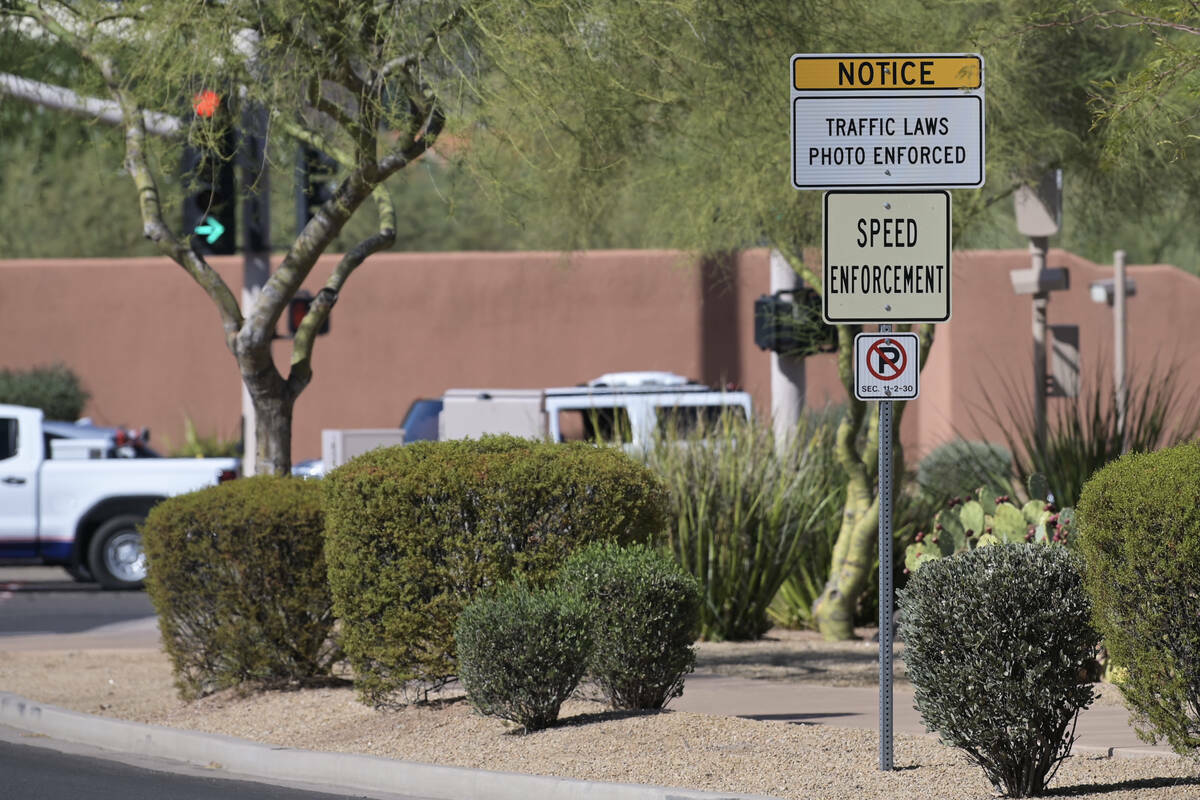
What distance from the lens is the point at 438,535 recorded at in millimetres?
9234

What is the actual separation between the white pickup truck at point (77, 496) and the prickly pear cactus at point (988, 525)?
8850 millimetres

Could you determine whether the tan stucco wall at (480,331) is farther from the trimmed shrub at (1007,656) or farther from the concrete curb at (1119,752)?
the trimmed shrub at (1007,656)

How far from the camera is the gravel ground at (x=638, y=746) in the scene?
7.50m

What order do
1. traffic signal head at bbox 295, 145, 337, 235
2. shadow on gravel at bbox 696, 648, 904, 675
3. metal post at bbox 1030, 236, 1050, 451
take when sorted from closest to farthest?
shadow on gravel at bbox 696, 648, 904, 675
traffic signal head at bbox 295, 145, 337, 235
metal post at bbox 1030, 236, 1050, 451

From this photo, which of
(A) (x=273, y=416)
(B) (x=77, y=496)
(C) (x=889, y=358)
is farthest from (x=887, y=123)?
(B) (x=77, y=496)

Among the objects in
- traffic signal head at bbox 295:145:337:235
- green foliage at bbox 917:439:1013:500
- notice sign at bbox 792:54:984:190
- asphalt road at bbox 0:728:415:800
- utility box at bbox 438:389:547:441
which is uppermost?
traffic signal head at bbox 295:145:337:235

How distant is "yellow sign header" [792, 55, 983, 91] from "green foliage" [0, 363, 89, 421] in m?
22.2

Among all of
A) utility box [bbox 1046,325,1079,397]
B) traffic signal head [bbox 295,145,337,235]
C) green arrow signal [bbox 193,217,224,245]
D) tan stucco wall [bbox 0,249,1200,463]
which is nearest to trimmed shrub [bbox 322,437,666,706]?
traffic signal head [bbox 295,145,337,235]

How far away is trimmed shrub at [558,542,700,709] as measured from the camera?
8.90m

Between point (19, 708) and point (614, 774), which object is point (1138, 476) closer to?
point (614, 774)

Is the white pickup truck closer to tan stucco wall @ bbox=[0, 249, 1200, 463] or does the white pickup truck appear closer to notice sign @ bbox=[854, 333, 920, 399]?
tan stucco wall @ bbox=[0, 249, 1200, 463]

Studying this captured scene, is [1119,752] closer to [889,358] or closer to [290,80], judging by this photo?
[889,358]

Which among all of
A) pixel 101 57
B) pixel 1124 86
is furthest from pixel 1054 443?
pixel 101 57

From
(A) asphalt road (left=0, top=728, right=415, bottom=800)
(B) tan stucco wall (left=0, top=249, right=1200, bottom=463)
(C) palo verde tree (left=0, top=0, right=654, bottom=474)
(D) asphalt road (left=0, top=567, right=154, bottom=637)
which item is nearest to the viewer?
(A) asphalt road (left=0, top=728, right=415, bottom=800)
